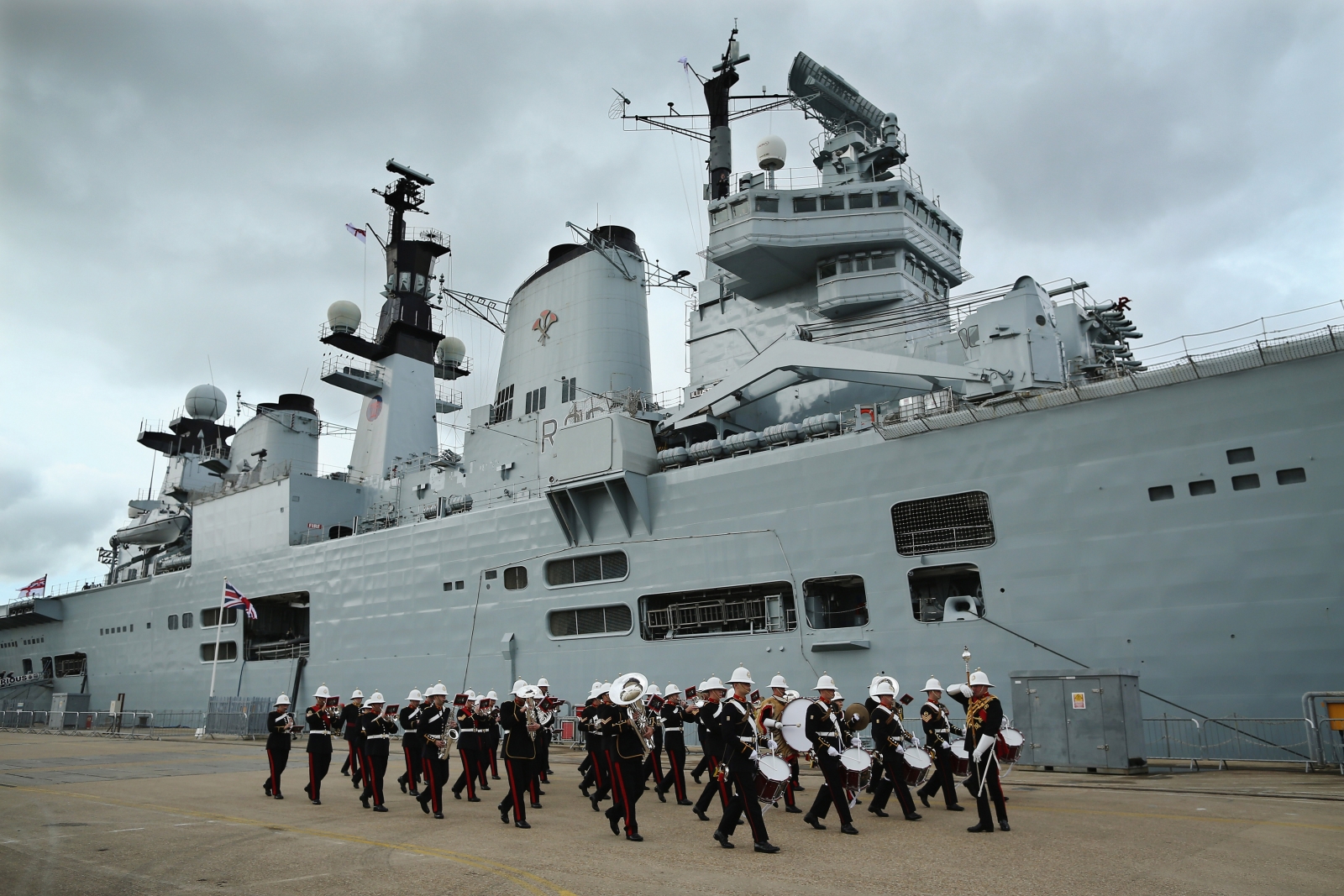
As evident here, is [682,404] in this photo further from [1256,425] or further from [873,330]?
[1256,425]

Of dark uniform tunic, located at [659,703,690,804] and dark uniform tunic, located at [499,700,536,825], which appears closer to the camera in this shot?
dark uniform tunic, located at [499,700,536,825]

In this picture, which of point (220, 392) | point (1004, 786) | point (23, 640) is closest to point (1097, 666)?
point (1004, 786)

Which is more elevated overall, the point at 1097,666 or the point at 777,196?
the point at 777,196

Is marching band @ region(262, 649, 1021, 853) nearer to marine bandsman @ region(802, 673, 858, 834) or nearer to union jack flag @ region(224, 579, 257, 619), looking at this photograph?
marine bandsman @ region(802, 673, 858, 834)

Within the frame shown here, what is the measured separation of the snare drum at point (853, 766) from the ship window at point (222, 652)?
1055 inches

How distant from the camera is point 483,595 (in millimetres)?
22375

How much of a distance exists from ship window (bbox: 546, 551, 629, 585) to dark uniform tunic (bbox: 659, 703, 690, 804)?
28.9 ft

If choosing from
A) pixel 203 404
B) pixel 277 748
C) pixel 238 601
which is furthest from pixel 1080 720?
pixel 203 404

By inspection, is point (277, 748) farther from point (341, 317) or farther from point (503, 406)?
point (341, 317)

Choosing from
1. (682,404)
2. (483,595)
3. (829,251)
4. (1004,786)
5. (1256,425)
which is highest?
(829,251)

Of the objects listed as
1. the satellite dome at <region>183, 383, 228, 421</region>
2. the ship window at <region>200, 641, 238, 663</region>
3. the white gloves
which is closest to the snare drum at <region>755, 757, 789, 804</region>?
the white gloves

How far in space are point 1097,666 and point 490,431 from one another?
56.5 feet

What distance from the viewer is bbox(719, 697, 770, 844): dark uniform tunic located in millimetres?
7496

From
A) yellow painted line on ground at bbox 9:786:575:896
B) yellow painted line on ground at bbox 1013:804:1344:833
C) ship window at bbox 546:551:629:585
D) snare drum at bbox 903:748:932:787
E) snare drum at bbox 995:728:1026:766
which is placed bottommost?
yellow painted line on ground at bbox 1013:804:1344:833
